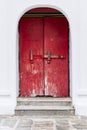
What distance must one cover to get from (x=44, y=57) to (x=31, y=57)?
1.33ft

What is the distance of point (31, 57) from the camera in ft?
38.6

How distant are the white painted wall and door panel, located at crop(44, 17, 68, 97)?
1085 millimetres

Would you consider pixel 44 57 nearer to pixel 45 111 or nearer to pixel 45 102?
pixel 45 102

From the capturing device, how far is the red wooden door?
11742mm

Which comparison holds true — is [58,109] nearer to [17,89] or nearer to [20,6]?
[17,89]

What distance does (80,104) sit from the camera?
10438mm

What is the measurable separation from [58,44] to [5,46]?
1.91 m

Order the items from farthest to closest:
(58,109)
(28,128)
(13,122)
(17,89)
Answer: (17,89)
(58,109)
(13,122)
(28,128)

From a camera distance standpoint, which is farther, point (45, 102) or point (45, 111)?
point (45, 102)

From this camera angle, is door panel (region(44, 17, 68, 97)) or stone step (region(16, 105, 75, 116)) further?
door panel (region(44, 17, 68, 97))

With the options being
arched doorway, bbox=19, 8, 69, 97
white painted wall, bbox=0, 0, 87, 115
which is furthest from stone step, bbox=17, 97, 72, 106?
arched doorway, bbox=19, 8, 69, 97

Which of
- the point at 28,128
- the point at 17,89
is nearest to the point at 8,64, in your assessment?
the point at 17,89

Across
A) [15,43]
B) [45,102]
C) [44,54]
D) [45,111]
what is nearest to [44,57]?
[44,54]

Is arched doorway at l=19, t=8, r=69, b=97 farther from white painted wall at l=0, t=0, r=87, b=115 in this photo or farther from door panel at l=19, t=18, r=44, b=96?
white painted wall at l=0, t=0, r=87, b=115
